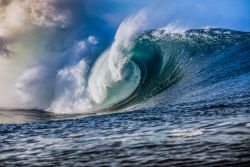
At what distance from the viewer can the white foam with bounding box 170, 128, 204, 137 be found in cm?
1017

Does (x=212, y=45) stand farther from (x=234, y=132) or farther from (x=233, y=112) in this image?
(x=234, y=132)

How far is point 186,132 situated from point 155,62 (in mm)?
28062

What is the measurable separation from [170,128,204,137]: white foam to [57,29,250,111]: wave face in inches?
716

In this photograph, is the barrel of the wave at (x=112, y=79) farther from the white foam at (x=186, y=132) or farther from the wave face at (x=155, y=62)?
the white foam at (x=186, y=132)

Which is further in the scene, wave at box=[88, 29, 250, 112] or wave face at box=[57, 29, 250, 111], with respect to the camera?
wave at box=[88, 29, 250, 112]

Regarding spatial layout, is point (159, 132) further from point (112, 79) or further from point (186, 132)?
point (112, 79)

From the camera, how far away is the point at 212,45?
41281 mm

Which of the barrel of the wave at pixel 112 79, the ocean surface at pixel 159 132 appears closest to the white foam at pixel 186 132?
the ocean surface at pixel 159 132

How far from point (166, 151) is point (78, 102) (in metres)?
29.3

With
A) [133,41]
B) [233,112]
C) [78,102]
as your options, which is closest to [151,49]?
[133,41]

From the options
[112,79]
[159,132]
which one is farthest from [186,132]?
[112,79]

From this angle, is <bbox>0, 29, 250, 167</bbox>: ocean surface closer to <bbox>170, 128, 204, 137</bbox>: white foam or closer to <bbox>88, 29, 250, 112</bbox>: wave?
<bbox>170, 128, 204, 137</bbox>: white foam

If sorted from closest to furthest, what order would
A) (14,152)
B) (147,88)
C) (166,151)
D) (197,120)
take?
(166,151) < (14,152) < (197,120) < (147,88)

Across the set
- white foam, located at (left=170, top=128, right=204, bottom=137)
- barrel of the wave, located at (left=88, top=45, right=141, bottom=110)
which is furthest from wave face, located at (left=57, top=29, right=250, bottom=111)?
white foam, located at (left=170, top=128, right=204, bottom=137)
